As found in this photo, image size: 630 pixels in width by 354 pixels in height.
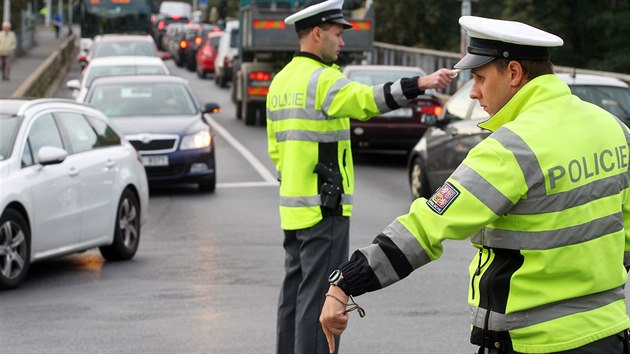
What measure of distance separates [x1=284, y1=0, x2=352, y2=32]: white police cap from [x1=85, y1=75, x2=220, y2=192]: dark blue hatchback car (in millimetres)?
11741

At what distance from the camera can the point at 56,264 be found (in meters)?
12.6

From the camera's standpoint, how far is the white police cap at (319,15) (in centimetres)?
683

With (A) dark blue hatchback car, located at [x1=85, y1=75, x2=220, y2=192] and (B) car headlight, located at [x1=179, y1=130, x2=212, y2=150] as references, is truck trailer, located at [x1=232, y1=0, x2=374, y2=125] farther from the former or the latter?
(B) car headlight, located at [x1=179, y1=130, x2=212, y2=150]

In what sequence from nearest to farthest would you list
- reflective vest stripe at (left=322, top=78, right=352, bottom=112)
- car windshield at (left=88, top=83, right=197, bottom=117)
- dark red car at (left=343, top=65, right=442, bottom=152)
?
reflective vest stripe at (left=322, top=78, right=352, bottom=112) → car windshield at (left=88, top=83, right=197, bottom=117) → dark red car at (left=343, top=65, right=442, bottom=152)

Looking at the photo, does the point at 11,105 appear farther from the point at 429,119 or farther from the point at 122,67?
the point at 122,67

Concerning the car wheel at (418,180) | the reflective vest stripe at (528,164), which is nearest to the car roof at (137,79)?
the car wheel at (418,180)

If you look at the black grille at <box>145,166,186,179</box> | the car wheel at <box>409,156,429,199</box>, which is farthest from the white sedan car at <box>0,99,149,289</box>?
the black grille at <box>145,166,186,179</box>

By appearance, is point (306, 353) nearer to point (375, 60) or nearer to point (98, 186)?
point (98, 186)

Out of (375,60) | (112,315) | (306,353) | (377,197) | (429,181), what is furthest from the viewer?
(375,60)

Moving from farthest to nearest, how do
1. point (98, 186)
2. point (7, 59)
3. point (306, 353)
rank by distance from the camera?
point (7, 59), point (98, 186), point (306, 353)

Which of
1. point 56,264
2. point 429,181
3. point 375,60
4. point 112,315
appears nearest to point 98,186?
point 56,264

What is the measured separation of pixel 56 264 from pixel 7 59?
3335 centimetres

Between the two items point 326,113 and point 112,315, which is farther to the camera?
point 112,315

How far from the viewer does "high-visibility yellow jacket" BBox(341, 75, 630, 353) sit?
159 inches
